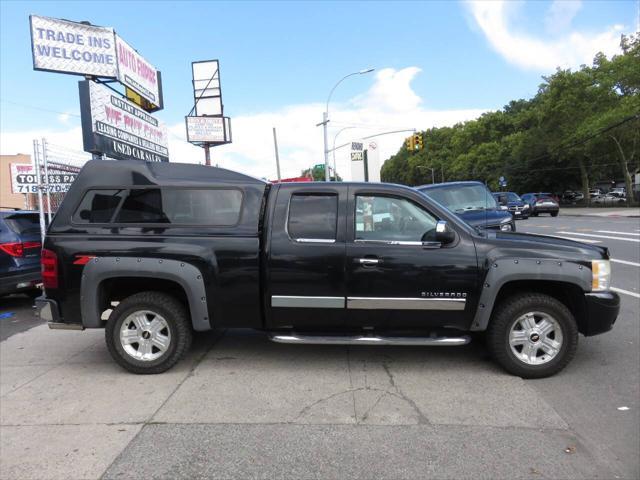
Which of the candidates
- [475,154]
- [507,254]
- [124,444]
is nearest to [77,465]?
[124,444]

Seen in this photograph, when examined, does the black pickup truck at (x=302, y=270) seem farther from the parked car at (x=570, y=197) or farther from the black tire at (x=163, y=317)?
the parked car at (x=570, y=197)

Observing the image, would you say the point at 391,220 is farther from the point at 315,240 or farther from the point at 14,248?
the point at 14,248

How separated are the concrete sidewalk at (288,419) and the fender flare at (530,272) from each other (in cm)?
88

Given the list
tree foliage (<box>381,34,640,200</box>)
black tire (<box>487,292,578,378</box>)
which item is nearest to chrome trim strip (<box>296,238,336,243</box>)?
black tire (<box>487,292,578,378</box>)

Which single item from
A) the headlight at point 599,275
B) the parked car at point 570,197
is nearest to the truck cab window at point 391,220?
the headlight at point 599,275

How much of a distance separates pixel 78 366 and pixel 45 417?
1224mm

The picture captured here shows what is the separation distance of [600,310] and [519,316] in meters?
0.73

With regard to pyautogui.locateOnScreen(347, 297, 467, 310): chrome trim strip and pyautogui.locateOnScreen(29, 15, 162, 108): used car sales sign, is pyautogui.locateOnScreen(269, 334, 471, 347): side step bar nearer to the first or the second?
pyautogui.locateOnScreen(347, 297, 467, 310): chrome trim strip

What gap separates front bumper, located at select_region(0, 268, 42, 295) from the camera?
7.17 meters

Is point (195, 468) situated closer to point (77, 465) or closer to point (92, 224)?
point (77, 465)

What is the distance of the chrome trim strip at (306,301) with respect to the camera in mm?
4352

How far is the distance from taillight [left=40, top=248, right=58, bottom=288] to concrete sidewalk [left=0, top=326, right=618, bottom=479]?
37.3 inches

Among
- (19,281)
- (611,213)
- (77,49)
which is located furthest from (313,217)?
(611,213)

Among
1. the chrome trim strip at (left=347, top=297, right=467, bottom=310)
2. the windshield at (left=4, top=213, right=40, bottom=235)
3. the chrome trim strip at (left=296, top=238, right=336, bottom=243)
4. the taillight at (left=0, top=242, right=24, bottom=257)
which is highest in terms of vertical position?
the windshield at (left=4, top=213, right=40, bottom=235)
